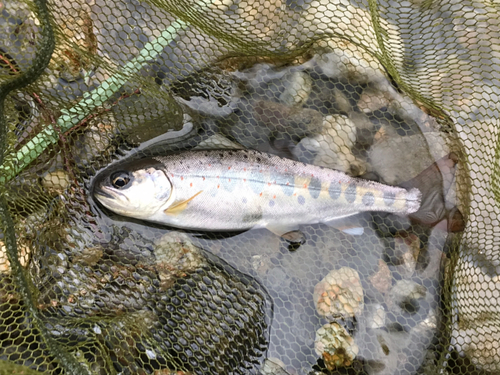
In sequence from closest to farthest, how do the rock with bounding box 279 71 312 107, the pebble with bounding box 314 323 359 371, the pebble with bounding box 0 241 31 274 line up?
the pebble with bounding box 0 241 31 274 < the pebble with bounding box 314 323 359 371 < the rock with bounding box 279 71 312 107

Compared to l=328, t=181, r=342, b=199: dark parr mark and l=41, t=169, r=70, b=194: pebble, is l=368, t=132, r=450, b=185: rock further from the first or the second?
l=41, t=169, r=70, b=194: pebble

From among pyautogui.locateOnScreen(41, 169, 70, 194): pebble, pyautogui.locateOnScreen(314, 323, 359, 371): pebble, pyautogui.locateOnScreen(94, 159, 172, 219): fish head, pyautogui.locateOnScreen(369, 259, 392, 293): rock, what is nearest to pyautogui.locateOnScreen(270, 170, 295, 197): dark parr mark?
pyautogui.locateOnScreen(94, 159, 172, 219): fish head

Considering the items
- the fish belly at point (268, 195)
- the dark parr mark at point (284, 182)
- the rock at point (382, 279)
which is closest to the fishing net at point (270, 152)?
the rock at point (382, 279)

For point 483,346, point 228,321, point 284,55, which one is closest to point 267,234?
point 228,321

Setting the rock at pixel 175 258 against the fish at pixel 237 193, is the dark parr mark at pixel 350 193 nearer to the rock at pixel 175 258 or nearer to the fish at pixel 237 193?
the fish at pixel 237 193

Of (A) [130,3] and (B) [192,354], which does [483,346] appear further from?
(A) [130,3]

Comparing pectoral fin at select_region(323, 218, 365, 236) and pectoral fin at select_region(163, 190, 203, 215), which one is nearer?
pectoral fin at select_region(163, 190, 203, 215)

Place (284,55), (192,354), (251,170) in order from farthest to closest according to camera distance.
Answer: (284,55)
(251,170)
(192,354)

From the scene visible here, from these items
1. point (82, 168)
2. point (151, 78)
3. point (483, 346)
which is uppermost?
point (151, 78)
